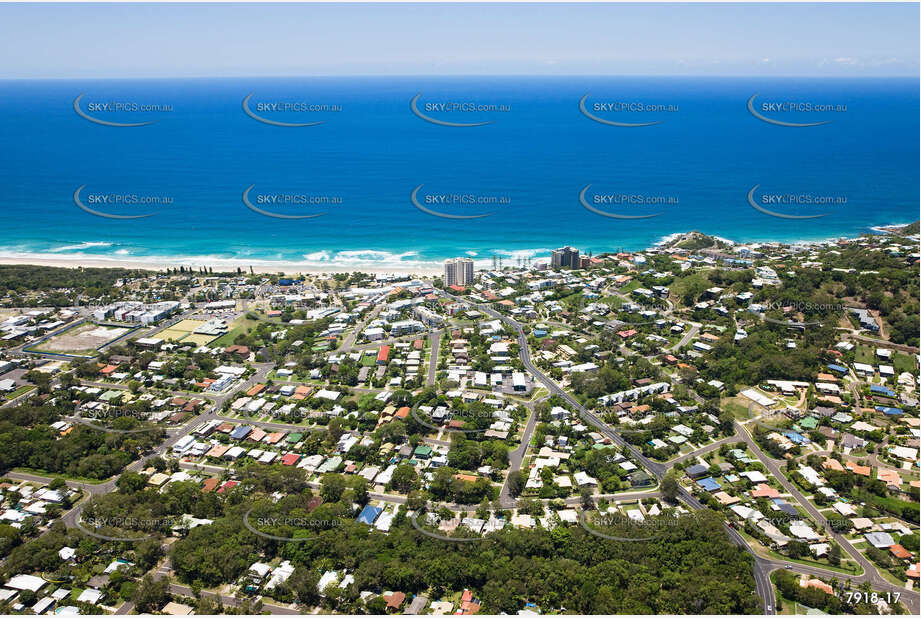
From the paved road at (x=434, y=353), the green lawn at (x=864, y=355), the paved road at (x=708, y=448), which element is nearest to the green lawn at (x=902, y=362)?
the green lawn at (x=864, y=355)

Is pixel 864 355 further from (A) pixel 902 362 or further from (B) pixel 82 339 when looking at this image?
(B) pixel 82 339

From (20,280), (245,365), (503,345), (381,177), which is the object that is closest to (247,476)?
(245,365)

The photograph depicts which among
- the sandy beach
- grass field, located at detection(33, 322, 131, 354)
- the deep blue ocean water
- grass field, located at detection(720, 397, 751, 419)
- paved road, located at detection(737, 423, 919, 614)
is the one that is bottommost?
paved road, located at detection(737, 423, 919, 614)

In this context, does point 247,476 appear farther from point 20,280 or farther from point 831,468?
point 20,280

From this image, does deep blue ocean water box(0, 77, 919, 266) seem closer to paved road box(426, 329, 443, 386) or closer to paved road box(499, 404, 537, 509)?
paved road box(426, 329, 443, 386)

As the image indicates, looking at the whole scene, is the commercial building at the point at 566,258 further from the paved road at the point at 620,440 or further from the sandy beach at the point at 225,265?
the paved road at the point at 620,440

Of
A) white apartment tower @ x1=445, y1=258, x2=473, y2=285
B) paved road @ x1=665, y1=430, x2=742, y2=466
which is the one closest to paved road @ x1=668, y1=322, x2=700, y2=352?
paved road @ x1=665, y1=430, x2=742, y2=466
